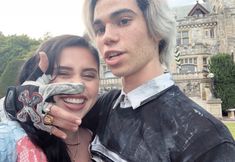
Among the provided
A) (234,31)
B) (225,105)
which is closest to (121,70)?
(225,105)

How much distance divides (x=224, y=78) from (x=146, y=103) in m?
27.5

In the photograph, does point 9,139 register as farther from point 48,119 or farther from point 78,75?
point 78,75

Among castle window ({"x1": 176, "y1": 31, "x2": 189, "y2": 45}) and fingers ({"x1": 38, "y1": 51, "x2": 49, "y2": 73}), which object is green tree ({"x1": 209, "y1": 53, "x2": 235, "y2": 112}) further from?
fingers ({"x1": 38, "y1": 51, "x2": 49, "y2": 73})

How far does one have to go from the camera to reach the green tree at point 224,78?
27.5 metres

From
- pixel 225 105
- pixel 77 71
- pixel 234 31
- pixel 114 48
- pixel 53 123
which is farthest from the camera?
pixel 234 31

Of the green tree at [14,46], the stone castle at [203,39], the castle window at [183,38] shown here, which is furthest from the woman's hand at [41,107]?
the green tree at [14,46]

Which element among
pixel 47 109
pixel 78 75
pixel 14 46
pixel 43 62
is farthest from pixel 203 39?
pixel 47 109

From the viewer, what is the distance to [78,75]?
2.47m

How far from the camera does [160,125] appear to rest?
211 cm

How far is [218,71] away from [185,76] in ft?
9.13

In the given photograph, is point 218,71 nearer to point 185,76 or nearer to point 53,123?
point 185,76

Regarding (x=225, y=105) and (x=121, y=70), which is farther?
(x=225, y=105)

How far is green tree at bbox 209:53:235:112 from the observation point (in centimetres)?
2750

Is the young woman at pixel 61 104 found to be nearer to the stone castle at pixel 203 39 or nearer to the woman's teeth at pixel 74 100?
the woman's teeth at pixel 74 100
